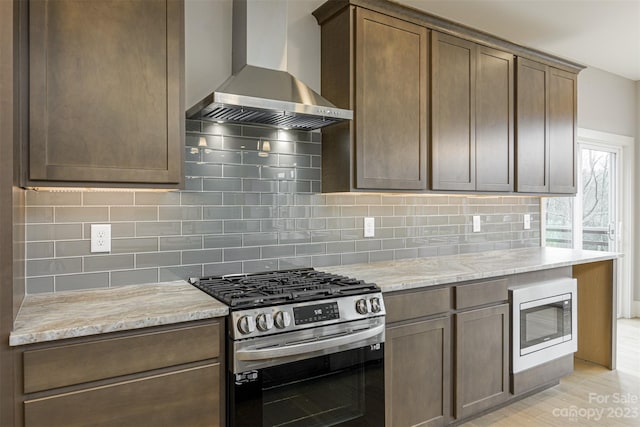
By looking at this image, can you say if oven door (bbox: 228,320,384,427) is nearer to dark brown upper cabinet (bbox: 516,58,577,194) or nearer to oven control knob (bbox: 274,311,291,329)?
oven control knob (bbox: 274,311,291,329)

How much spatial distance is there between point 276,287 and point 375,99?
1255mm

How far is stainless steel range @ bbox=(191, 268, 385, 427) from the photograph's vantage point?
1.71 meters

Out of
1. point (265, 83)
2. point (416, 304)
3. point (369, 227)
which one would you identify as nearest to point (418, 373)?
point (416, 304)

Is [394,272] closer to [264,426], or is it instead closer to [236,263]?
[236,263]

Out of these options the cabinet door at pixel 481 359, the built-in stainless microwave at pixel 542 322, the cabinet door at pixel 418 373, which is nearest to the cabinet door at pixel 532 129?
the built-in stainless microwave at pixel 542 322

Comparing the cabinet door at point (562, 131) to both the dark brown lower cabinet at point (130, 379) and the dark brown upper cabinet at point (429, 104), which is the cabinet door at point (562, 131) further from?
the dark brown lower cabinet at point (130, 379)

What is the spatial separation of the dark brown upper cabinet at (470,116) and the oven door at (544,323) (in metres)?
0.85

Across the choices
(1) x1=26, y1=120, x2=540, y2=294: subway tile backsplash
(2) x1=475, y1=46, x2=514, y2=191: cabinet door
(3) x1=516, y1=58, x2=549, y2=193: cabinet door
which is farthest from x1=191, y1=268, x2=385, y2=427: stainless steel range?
(3) x1=516, y1=58, x2=549, y2=193: cabinet door

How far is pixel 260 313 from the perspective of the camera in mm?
1747

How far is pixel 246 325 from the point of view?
5.56 ft

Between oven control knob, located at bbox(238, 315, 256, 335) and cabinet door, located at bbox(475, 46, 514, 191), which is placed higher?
cabinet door, located at bbox(475, 46, 514, 191)

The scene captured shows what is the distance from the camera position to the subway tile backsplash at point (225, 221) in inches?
79.1

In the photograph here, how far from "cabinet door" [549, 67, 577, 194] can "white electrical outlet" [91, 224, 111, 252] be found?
10.7ft

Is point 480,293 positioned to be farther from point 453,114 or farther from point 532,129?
point 532,129
